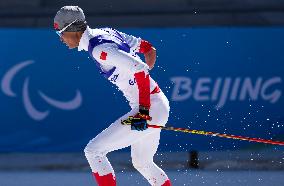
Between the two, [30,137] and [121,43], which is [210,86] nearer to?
[30,137]

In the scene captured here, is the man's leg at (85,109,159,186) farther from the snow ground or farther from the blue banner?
the blue banner

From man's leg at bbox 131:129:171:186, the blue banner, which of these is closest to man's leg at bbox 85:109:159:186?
man's leg at bbox 131:129:171:186

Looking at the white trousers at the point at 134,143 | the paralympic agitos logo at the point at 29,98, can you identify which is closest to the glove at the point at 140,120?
the white trousers at the point at 134,143

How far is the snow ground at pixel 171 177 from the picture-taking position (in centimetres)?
832

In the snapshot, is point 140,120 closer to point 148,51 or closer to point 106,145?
point 106,145

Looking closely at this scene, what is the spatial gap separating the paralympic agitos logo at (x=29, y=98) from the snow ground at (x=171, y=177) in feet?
2.58

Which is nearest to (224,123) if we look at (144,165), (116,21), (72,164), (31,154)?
(72,164)

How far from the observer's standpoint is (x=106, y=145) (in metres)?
6.12

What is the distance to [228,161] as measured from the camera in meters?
9.66

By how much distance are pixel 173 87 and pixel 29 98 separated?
5.56 feet

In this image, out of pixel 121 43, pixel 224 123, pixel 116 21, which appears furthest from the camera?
pixel 116 21

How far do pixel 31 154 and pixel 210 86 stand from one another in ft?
8.41

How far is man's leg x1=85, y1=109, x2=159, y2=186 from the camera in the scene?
6.11 meters

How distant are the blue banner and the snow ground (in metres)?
0.61
